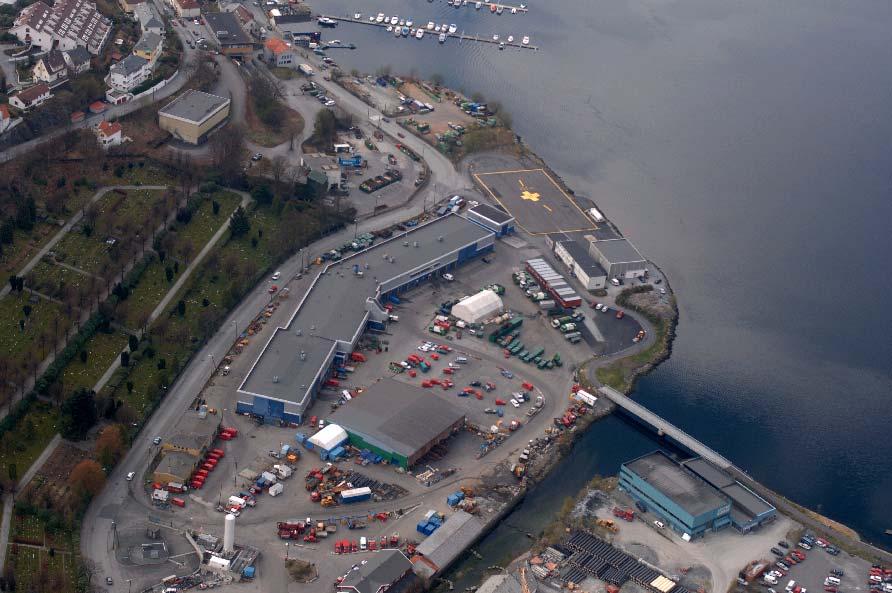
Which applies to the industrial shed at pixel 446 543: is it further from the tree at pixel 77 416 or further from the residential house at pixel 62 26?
the residential house at pixel 62 26

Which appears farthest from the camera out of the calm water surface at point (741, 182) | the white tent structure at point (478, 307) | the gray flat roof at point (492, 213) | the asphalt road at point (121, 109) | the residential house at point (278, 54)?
the residential house at point (278, 54)

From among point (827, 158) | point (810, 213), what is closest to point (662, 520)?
point (810, 213)

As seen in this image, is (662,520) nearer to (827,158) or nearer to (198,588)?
(198,588)

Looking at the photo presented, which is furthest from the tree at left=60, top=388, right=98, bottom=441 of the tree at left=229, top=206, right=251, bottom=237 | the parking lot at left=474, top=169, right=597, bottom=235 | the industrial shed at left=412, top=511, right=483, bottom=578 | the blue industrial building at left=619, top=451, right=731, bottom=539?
the parking lot at left=474, top=169, right=597, bottom=235

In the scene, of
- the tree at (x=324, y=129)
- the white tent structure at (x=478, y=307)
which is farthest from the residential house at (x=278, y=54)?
the white tent structure at (x=478, y=307)

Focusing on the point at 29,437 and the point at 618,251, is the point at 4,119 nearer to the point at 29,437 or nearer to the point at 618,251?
the point at 29,437

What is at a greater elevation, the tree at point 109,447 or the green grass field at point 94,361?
the tree at point 109,447
